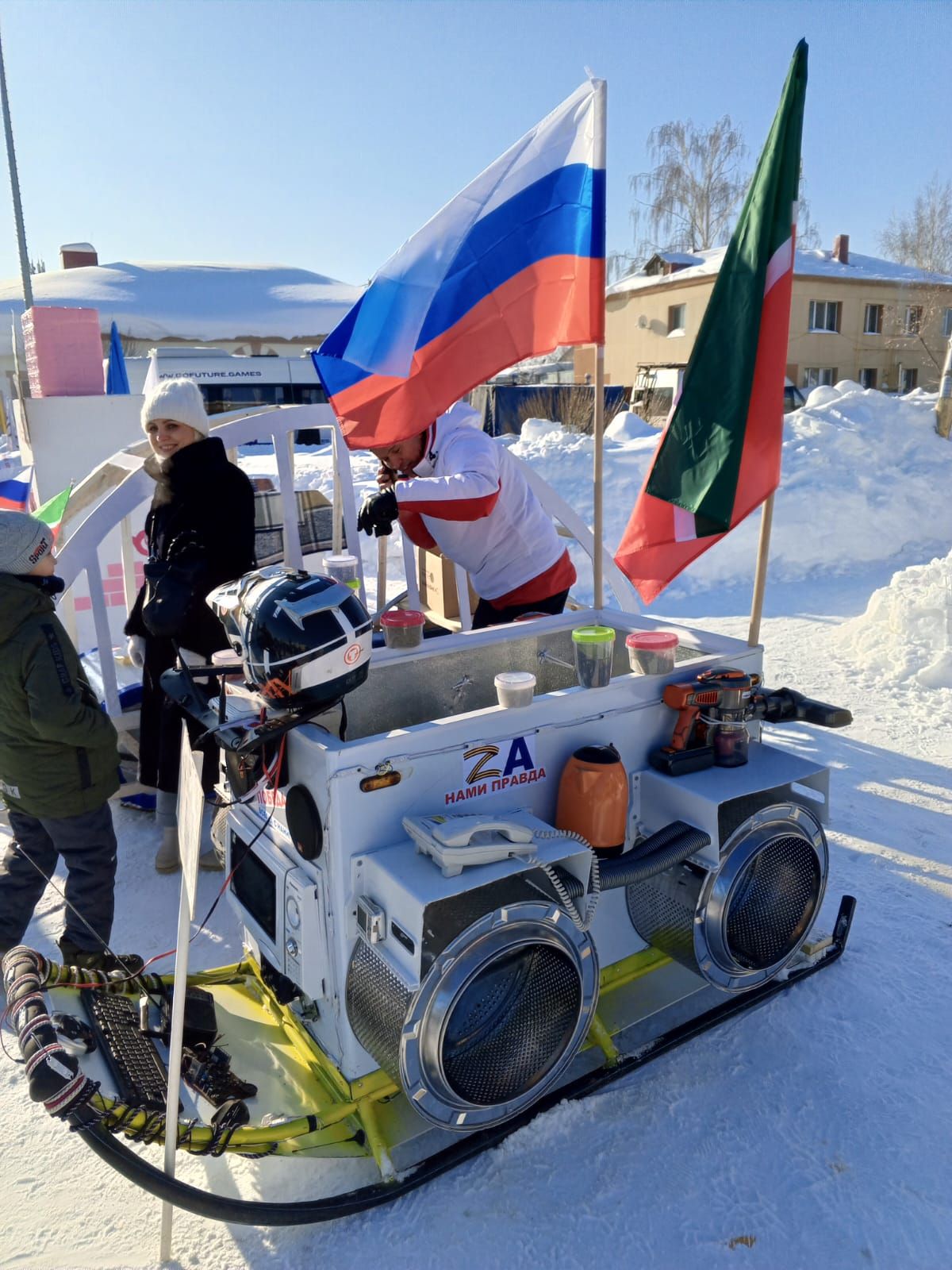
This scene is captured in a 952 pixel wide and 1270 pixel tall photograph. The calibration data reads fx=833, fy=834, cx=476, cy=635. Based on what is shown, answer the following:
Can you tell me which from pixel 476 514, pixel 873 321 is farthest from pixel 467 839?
pixel 873 321

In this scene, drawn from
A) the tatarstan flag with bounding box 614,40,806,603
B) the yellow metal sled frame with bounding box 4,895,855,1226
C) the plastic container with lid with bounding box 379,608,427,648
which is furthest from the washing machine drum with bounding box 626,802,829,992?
the tatarstan flag with bounding box 614,40,806,603

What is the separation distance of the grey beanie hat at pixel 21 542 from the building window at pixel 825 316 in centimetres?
3410

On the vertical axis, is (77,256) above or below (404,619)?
above

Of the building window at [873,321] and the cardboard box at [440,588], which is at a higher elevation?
the building window at [873,321]

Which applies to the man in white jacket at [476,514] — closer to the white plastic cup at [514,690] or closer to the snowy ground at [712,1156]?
the white plastic cup at [514,690]

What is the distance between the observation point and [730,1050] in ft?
8.60

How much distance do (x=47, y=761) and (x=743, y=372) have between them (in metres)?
2.84

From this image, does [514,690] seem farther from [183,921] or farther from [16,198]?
[16,198]

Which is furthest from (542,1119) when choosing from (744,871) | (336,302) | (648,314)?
(336,302)

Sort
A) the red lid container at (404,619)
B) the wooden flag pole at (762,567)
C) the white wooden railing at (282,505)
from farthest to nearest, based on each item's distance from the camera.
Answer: the white wooden railing at (282,505) → the wooden flag pole at (762,567) → the red lid container at (404,619)

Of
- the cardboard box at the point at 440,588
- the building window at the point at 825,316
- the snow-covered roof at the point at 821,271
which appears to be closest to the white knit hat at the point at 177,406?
the cardboard box at the point at 440,588

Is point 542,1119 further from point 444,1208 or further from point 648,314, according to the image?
point 648,314

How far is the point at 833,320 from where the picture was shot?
3209 centimetres

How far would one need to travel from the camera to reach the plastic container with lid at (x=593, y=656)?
243cm
